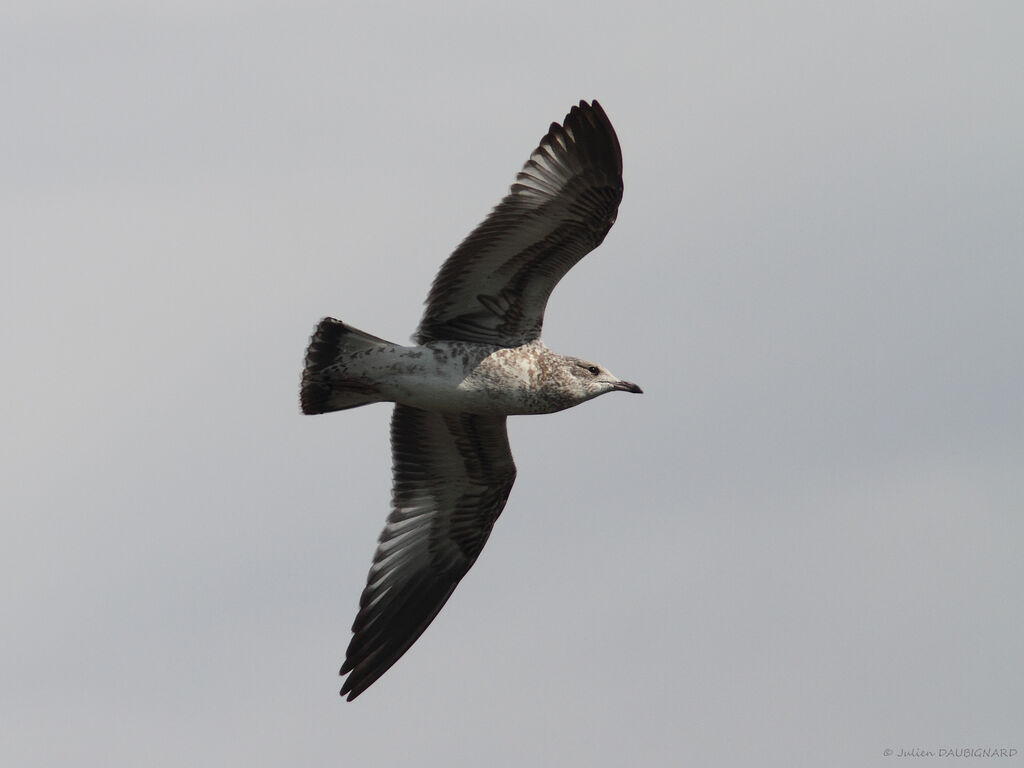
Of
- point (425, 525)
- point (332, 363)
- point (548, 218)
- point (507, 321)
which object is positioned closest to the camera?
point (548, 218)

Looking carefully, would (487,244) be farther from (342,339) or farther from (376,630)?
(376,630)

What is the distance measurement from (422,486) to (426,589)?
103cm

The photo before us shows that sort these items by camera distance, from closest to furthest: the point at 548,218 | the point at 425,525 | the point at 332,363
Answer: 1. the point at 548,218
2. the point at 332,363
3. the point at 425,525

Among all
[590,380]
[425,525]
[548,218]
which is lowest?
[425,525]

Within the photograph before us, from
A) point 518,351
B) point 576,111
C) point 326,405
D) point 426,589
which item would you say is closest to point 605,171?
point 576,111

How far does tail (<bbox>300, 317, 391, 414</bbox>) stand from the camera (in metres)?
16.1

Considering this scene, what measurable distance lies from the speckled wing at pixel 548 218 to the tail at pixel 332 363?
891 millimetres

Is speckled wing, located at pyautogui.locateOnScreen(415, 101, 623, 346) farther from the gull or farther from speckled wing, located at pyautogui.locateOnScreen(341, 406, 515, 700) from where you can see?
speckled wing, located at pyautogui.locateOnScreen(341, 406, 515, 700)

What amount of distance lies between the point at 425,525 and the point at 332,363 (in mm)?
2734

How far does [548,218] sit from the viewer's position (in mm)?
15891

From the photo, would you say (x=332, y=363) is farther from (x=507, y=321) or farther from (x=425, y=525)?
(x=425, y=525)

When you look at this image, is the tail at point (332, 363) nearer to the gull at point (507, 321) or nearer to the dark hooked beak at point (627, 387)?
the gull at point (507, 321)

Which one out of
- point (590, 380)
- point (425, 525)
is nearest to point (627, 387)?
point (590, 380)

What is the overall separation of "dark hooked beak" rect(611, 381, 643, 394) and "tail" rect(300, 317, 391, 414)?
7.44 ft
